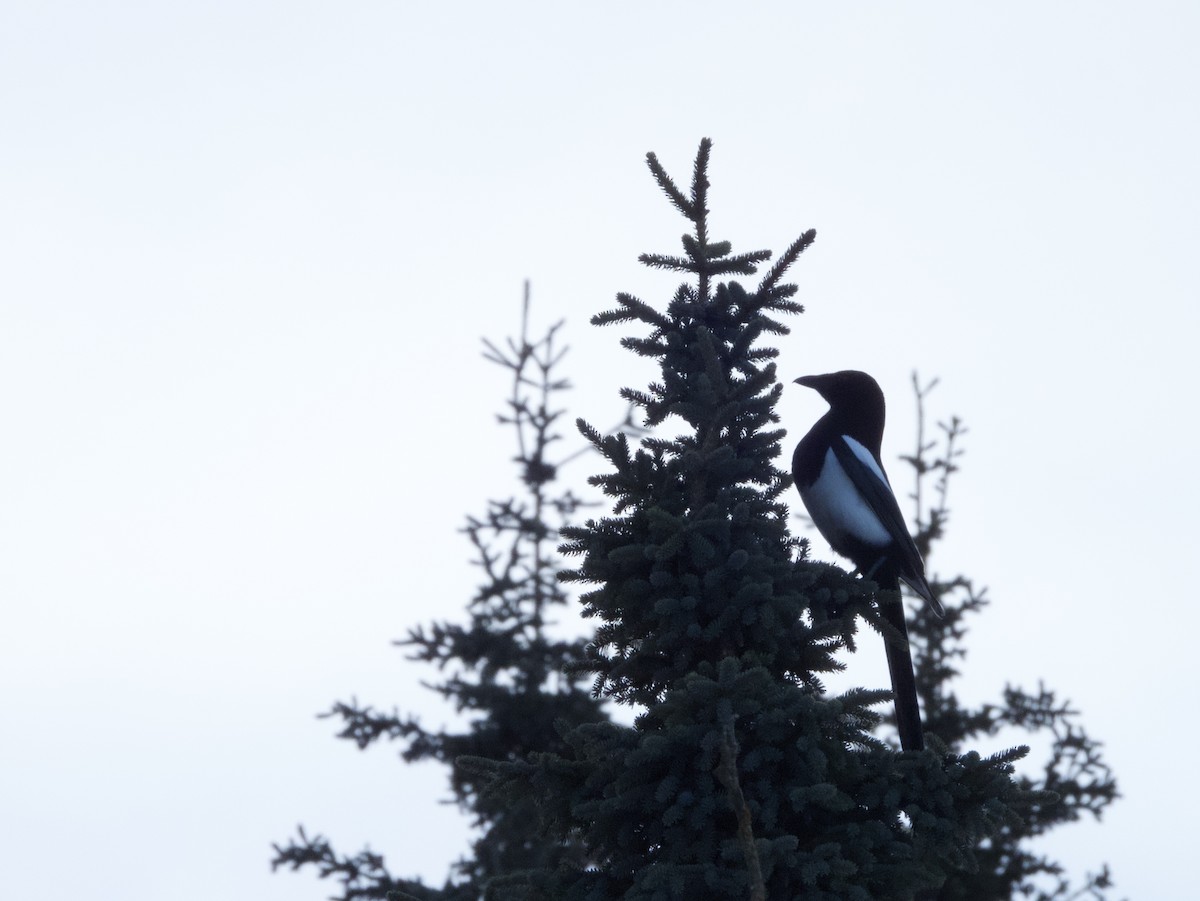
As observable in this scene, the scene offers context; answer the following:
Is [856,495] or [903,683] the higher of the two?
[856,495]

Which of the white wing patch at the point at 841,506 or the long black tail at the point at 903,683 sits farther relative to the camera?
the white wing patch at the point at 841,506

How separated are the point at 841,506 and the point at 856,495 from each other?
0.31 feet

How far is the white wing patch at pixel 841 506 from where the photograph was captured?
22.0 feet

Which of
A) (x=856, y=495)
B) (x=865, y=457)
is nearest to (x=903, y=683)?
(x=856, y=495)

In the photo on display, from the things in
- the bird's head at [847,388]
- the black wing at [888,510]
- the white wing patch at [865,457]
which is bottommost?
the black wing at [888,510]

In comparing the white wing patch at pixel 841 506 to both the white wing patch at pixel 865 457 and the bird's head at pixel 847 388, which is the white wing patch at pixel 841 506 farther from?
the bird's head at pixel 847 388

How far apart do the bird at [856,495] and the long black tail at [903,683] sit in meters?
0.50

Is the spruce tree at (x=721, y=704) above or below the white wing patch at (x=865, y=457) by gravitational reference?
below

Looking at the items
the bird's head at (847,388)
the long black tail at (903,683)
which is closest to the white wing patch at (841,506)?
the bird's head at (847,388)

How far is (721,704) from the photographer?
190 inches

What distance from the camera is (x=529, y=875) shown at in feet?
17.4

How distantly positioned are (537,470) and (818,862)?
798 cm

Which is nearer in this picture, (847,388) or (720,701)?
(720,701)

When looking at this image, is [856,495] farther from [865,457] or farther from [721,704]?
[721,704]
